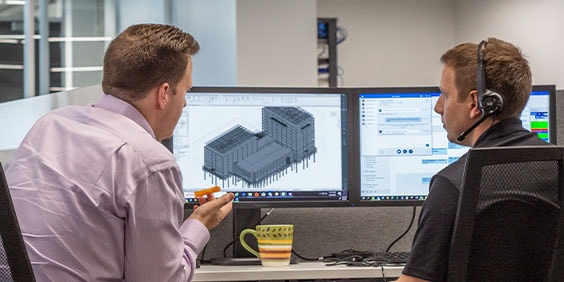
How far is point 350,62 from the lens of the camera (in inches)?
256

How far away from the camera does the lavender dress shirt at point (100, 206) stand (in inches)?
48.3

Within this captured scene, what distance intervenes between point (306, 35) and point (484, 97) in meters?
3.50

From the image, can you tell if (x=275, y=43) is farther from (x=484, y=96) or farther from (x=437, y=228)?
(x=437, y=228)

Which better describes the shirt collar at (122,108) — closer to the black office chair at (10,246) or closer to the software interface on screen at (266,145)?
the black office chair at (10,246)

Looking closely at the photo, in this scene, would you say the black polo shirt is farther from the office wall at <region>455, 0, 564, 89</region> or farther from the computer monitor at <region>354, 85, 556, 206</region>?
the office wall at <region>455, 0, 564, 89</region>

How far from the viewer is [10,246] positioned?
1.15 m

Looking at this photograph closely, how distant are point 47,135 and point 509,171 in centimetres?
68

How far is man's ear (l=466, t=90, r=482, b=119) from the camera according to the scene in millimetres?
1537

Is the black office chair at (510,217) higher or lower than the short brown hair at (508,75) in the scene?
lower

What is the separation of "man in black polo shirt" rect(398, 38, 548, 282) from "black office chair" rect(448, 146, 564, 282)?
5 cm

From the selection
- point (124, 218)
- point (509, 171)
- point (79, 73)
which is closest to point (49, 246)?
point (124, 218)

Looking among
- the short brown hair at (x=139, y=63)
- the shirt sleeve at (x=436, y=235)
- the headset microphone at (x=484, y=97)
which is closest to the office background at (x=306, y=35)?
the short brown hair at (x=139, y=63)

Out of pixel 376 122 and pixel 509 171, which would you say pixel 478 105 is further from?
pixel 376 122

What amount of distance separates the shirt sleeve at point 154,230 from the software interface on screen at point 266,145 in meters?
0.75
